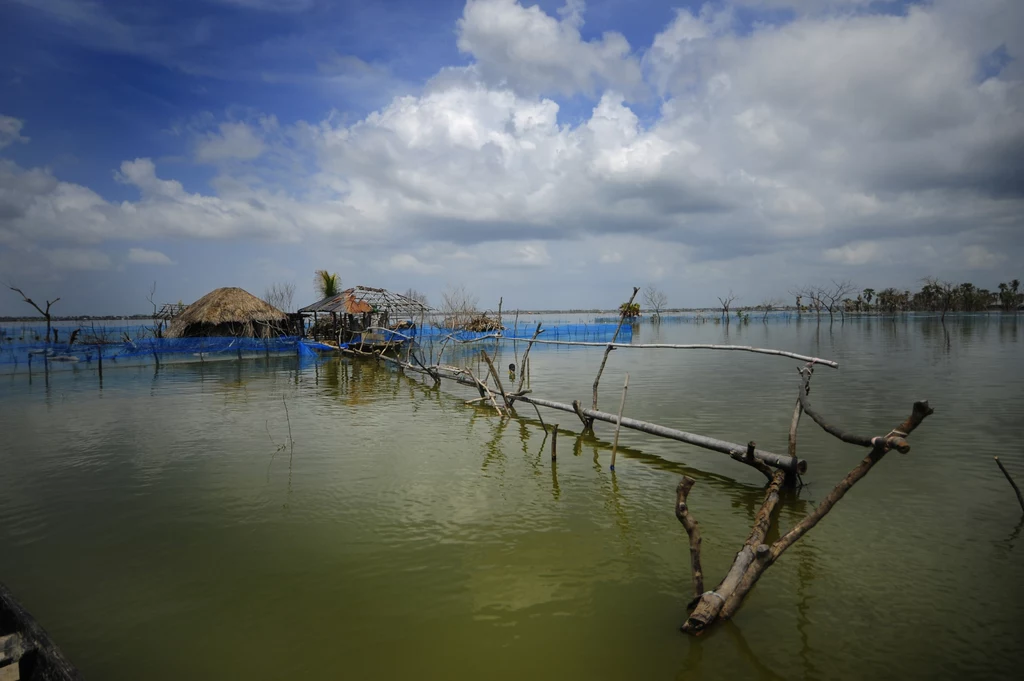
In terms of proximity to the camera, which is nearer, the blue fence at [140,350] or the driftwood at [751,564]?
the driftwood at [751,564]

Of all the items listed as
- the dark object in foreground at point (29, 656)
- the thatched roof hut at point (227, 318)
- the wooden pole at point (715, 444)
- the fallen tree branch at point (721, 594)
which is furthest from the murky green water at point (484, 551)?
the thatched roof hut at point (227, 318)

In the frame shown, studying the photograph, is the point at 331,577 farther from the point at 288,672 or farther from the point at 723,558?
the point at 723,558

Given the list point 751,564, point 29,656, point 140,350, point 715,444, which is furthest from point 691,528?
point 140,350

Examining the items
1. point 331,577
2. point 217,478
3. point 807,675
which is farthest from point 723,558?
point 217,478

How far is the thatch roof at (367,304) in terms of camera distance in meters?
24.6

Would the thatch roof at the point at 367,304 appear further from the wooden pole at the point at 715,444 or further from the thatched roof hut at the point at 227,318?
the wooden pole at the point at 715,444

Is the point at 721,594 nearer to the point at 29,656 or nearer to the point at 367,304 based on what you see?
the point at 29,656

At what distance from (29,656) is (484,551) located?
302 cm

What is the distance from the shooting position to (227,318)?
77.6 feet

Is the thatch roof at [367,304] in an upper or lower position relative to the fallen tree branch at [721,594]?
upper

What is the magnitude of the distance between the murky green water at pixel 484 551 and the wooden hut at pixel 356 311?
48.3 feet

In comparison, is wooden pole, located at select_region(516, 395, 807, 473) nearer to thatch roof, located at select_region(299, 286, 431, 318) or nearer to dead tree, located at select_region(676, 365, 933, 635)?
dead tree, located at select_region(676, 365, 933, 635)

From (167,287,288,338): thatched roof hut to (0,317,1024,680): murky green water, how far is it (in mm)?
14238

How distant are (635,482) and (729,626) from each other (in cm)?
293
